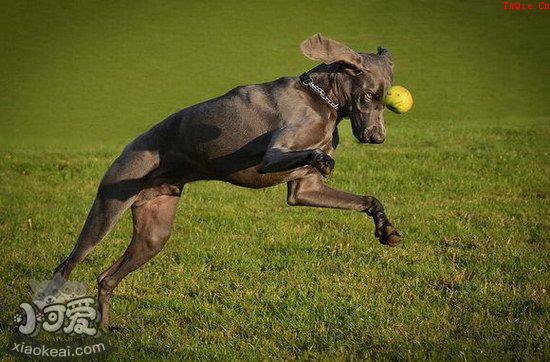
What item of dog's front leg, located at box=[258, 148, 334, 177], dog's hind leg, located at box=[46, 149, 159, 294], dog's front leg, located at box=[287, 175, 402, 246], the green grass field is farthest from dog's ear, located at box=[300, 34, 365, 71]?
the green grass field

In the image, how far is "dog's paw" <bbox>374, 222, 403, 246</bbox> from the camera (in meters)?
5.21

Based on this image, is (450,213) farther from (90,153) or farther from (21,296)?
(90,153)

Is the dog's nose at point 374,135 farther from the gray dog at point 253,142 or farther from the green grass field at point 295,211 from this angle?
the green grass field at point 295,211

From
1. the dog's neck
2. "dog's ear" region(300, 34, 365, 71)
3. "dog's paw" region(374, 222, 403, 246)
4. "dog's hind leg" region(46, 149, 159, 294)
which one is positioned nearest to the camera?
"dog's paw" region(374, 222, 403, 246)

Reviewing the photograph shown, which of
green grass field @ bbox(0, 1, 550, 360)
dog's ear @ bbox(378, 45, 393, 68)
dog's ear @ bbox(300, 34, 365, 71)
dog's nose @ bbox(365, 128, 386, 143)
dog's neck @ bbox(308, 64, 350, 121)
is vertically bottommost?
green grass field @ bbox(0, 1, 550, 360)

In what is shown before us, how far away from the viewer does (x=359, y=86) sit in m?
5.54

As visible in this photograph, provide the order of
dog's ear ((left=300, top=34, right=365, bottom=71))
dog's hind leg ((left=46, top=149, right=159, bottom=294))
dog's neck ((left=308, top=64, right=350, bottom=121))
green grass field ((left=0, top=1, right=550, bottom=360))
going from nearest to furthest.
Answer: dog's ear ((left=300, top=34, right=365, bottom=71))
green grass field ((left=0, top=1, right=550, bottom=360))
dog's neck ((left=308, top=64, right=350, bottom=121))
dog's hind leg ((left=46, top=149, right=159, bottom=294))

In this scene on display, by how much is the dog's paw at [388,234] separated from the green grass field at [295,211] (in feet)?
2.12

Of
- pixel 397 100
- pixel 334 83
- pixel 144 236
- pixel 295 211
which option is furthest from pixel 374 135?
pixel 295 211

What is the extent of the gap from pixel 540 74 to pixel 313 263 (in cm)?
1826

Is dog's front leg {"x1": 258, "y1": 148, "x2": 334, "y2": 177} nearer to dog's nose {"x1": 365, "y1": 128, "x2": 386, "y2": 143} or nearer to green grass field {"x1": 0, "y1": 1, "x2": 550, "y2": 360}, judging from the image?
dog's nose {"x1": 365, "y1": 128, "x2": 386, "y2": 143}

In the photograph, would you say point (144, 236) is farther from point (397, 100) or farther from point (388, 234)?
point (397, 100)

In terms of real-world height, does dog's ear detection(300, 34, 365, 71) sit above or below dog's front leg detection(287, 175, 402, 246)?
above

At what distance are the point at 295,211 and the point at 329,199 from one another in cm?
→ 424
